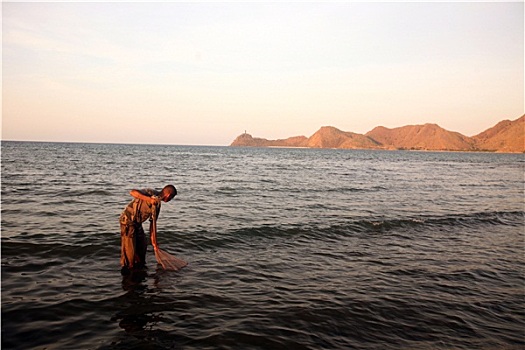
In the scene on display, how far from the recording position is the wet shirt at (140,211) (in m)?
7.95

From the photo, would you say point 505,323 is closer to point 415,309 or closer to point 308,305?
point 415,309

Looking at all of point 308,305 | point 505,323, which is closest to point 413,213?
point 505,323

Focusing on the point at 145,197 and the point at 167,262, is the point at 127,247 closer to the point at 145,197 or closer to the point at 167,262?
the point at 167,262

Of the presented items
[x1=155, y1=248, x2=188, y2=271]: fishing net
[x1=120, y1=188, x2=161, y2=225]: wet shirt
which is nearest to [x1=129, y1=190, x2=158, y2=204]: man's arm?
[x1=120, y1=188, x2=161, y2=225]: wet shirt

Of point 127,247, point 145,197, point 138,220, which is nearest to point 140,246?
point 127,247

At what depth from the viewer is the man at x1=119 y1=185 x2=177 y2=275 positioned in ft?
25.6

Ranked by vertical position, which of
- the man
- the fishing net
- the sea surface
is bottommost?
the sea surface

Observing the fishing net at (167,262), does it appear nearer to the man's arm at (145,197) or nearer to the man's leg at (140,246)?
the man's leg at (140,246)

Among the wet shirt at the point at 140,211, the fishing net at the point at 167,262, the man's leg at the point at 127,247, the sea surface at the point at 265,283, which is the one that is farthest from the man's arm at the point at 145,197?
the sea surface at the point at 265,283

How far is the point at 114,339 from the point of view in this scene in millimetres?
5453

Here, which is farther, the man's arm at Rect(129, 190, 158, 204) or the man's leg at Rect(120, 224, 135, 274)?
the man's leg at Rect(120, 224, 135, 274)

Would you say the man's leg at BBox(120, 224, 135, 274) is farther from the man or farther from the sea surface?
the sea surface

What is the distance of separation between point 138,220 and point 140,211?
0.77 feet

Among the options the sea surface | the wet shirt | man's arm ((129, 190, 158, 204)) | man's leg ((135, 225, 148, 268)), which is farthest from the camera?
man's leg ((135, 225, 148, 268))
